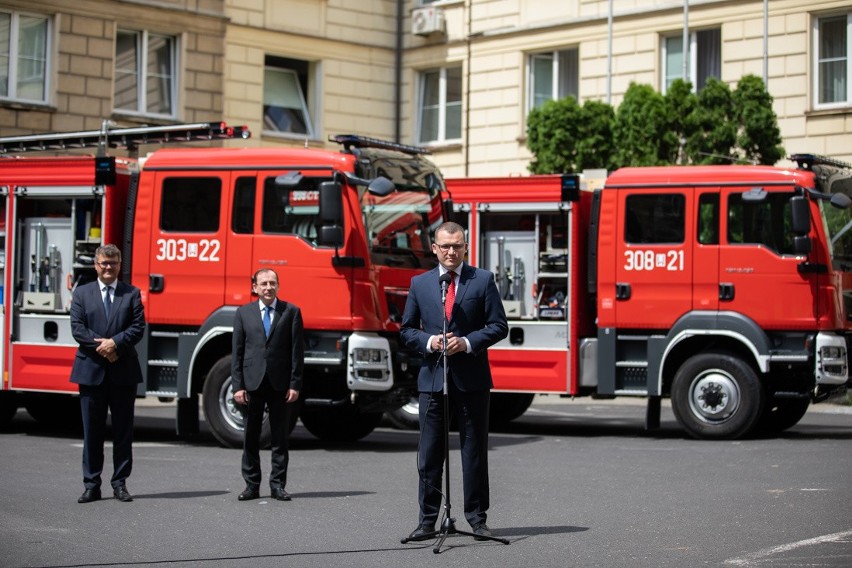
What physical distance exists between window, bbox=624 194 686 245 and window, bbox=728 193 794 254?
58cm

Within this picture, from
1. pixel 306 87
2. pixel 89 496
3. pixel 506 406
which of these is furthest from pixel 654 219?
pixel 306 87

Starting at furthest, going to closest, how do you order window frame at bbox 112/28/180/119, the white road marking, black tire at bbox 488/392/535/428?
window frame at bbox 112/28/180/119 < black tire at bbox 488/392/535/428 < the white road marking

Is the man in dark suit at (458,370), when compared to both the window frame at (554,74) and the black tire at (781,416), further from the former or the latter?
the window frame at (554,74)

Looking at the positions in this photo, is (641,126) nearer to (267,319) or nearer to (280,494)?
(267,319)

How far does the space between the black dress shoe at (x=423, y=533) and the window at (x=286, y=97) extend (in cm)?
2235

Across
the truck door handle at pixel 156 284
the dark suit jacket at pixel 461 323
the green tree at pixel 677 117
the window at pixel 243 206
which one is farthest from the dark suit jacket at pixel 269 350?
the green tree at pixel 677 117

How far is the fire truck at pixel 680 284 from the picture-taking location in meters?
16.4

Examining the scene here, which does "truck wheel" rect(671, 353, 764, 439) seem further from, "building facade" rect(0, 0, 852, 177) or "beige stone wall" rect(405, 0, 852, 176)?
"beige stone wall" rect(405, 0, 852, 176)

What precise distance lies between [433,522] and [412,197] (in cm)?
728

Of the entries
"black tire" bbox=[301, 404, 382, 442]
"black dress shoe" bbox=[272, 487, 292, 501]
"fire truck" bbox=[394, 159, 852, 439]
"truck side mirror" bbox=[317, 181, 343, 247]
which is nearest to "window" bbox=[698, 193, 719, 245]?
"fire truck" bbox=[394, 159, 852, 439]

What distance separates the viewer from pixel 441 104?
32781mm

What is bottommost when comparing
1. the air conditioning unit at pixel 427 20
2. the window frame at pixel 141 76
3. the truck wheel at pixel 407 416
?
the truck wheel at pixel 407 416

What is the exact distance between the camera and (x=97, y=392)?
11664 mm

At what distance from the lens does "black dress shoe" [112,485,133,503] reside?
11445mm
